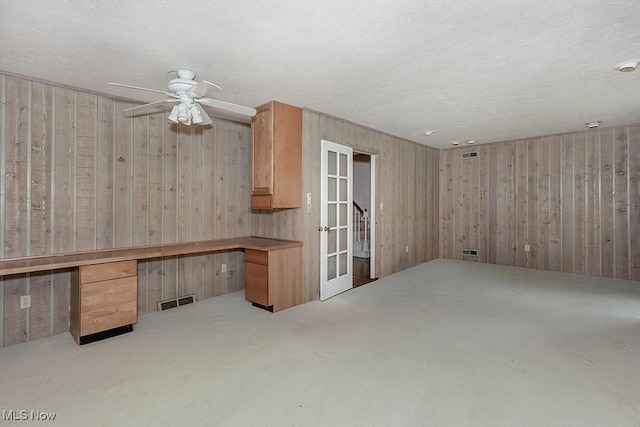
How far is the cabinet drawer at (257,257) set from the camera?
3493 mm

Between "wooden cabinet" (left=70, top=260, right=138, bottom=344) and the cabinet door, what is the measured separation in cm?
151

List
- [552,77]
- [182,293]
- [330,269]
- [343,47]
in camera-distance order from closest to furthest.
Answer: [343,47], [552,77], [182,293], [330,269]

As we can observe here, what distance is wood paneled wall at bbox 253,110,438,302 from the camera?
3881mm

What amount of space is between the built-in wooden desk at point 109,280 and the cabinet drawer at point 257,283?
11 mm

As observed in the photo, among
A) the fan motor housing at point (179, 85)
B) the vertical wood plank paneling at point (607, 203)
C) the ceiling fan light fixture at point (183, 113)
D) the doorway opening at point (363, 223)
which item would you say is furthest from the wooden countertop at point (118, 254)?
the vertical wood plank paneling at point (607, 203)

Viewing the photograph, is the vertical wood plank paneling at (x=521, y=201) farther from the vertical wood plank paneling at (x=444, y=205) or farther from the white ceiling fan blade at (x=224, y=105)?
the white ceiling fan blade at (x=224, y=105)

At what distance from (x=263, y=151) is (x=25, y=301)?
263 centimetres

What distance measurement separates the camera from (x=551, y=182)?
5.41 m

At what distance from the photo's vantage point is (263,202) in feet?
12.0

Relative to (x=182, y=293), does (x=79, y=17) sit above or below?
above

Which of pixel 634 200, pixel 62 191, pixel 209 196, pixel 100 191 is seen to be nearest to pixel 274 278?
pixel 209 196

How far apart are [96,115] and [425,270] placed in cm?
525

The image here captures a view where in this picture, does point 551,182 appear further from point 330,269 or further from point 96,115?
point 96,115

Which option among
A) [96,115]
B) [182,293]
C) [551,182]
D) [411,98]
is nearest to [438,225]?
[551,182]
